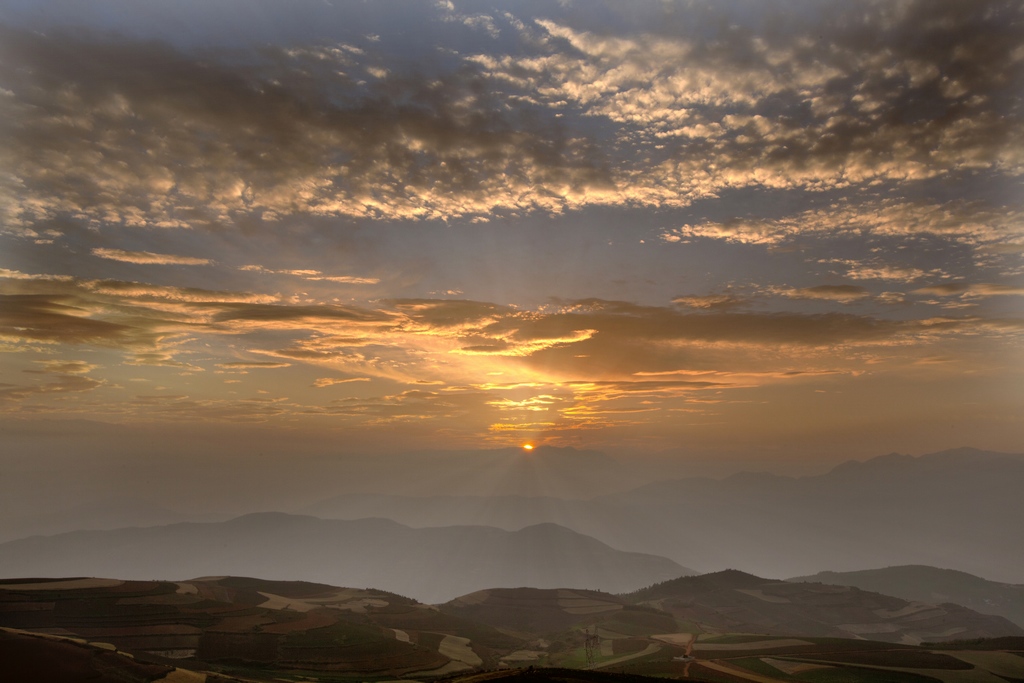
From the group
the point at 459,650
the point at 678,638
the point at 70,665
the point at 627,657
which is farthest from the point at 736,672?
the point at 70,665

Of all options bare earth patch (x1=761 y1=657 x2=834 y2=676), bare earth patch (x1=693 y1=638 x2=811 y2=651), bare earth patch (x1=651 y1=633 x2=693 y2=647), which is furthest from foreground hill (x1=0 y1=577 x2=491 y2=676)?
bare earth patch (x1=761 y1=657 x2=834 y2=676)

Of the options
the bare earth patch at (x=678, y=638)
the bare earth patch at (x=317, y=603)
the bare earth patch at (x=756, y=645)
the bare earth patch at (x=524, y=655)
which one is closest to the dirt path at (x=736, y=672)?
the bare earth patch at (x=756, y=645)

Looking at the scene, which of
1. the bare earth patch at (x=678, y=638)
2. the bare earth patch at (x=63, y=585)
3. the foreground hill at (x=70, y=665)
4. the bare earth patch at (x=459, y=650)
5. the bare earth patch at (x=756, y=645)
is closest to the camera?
the foreground hill at (x=70, y=665)

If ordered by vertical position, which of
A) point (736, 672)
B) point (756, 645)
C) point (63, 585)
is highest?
point (63, 585)

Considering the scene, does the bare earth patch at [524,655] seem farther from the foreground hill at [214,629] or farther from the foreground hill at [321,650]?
the foreground hill at [214,629]

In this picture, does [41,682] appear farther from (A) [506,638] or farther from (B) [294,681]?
(A) [506,638]

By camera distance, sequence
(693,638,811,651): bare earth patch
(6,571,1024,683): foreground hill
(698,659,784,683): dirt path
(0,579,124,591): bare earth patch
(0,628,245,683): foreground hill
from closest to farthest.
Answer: (0,628,245,683): foreground hill < (6,571,1024,683): foreground hill < (698,659,784,683): dirt path < (0,579,124,591): bare earth patch < (693,638,811,651): bare earth patch

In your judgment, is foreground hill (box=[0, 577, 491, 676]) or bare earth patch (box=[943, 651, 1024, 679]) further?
foreground hill (box=[0, 577, 491, 676])

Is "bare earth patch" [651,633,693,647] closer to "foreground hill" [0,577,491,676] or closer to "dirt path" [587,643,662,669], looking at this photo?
"dirt path" [587,643,662,669]

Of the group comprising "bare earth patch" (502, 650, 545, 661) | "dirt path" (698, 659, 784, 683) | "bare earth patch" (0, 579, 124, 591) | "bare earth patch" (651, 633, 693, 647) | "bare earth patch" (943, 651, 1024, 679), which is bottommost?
"bare earth patch" (502, 650, 545, 661)

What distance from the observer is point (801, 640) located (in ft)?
434

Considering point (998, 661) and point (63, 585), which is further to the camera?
point (63, 585)

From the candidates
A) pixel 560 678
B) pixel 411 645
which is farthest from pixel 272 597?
pixel 560 678

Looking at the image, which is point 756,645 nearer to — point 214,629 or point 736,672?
point 736,672
